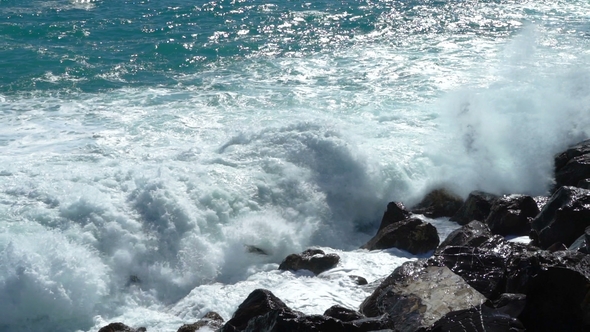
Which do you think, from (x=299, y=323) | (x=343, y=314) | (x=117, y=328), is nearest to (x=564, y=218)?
(x=343, y=314)

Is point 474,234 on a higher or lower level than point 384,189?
higher

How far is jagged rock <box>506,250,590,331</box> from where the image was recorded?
672cm

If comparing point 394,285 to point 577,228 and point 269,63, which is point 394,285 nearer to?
point 577,228

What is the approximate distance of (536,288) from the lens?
690 centimetres

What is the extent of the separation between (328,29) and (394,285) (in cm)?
1756

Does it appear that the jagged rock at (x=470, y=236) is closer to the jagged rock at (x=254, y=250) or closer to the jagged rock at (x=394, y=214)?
the jagged rock at (x=394, y=214)

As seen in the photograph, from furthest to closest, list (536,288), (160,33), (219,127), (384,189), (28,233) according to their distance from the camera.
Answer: (160,33)
(219,127)
(384,189)
(28,233)
(536,288)

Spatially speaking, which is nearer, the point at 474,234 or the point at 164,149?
the point at 474,234

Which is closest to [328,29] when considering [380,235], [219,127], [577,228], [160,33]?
[160,33]

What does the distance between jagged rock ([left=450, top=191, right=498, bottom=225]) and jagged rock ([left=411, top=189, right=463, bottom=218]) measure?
38 cm

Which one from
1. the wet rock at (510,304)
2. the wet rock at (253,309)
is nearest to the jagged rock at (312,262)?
the wet rock at (253,309)

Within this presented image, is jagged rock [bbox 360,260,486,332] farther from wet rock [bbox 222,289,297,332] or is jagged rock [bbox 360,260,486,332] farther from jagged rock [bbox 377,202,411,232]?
jagged rock [bbox 377,202,411,232]

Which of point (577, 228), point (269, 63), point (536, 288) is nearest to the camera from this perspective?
point (536, 288)

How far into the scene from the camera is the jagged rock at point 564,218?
898 cm
